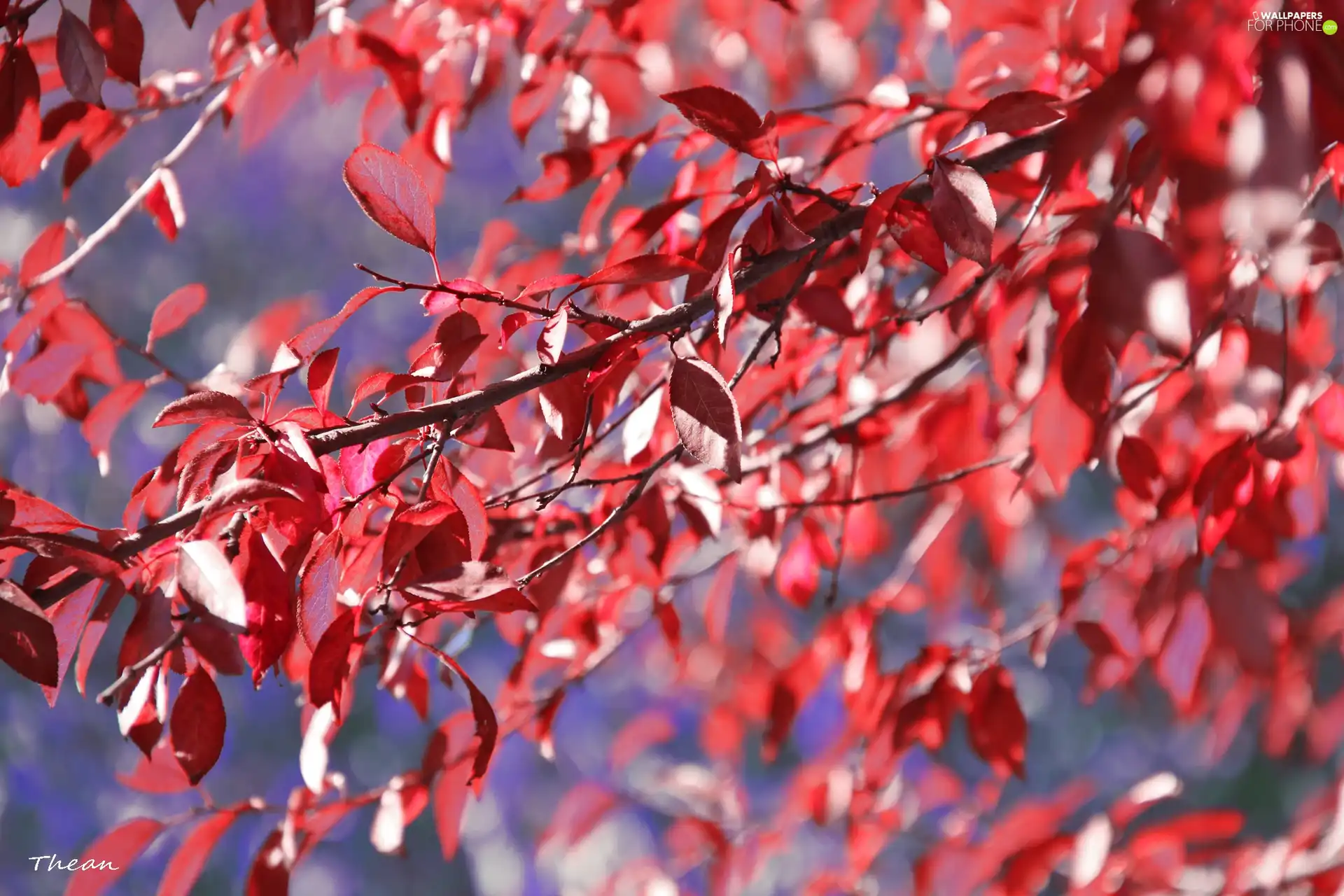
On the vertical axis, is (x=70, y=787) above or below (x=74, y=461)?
below

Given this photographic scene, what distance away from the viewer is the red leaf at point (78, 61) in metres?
0.49

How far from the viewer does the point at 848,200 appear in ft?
1.53

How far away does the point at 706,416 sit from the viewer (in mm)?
350

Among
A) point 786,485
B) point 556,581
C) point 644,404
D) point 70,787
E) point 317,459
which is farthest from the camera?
point 70,787

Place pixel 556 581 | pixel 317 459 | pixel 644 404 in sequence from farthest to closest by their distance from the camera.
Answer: pixel 556 581, pixel 644 404, pixel 317 459

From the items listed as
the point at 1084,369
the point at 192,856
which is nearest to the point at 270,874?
the point at 192,856

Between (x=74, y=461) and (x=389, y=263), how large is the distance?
0.76 meters

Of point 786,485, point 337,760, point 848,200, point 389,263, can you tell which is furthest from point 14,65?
point 337,760

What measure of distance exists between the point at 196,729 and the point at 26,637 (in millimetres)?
106

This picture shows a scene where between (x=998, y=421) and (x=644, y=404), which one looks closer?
(x=644, y=404)

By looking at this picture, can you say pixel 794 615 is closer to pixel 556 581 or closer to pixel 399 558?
pixel 556 581

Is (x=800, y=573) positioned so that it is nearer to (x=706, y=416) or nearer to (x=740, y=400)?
(x=740, y=400)

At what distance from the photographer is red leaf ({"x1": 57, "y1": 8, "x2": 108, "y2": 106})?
0.49 metres

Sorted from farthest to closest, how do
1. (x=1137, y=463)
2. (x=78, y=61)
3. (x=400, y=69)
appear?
(x=400, y=69) < (x=1137, y=463) < (x=78, y=61)
